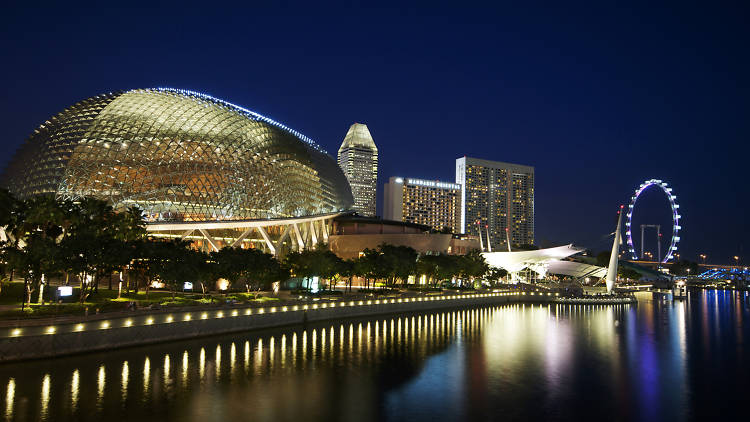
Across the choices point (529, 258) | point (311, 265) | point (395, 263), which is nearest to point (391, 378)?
point (311, 265)

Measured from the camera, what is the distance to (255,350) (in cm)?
2973

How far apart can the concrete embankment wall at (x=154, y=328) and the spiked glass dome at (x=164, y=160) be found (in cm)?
1979

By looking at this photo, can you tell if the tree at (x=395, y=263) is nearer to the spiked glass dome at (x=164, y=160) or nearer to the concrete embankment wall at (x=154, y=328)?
the spiked glass dome at (x=164, y=160)

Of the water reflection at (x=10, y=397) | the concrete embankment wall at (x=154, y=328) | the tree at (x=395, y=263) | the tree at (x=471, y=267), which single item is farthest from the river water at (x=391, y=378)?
the tree at (x=471, y=267)

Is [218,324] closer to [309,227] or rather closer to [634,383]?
[634,383]

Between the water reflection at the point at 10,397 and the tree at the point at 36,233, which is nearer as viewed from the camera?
the water reflection at the point at 10,397

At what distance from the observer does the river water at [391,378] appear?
19609 mm

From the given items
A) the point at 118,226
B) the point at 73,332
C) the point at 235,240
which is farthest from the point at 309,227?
the point at 73,332

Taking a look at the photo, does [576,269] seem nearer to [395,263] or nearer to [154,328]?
[395,263]

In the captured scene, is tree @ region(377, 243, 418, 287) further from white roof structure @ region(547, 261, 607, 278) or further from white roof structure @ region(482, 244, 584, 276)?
white roof structure @ region(547, 261, 607, 278)

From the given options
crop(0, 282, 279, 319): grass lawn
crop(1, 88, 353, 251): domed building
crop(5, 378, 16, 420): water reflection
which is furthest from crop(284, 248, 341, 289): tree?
crop(5, 378, 16, 420): water reflection

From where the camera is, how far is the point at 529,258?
8844cm

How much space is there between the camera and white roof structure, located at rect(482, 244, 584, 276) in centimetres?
8456

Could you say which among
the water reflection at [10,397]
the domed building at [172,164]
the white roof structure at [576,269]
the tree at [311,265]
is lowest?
the water reflection at [10,397]
